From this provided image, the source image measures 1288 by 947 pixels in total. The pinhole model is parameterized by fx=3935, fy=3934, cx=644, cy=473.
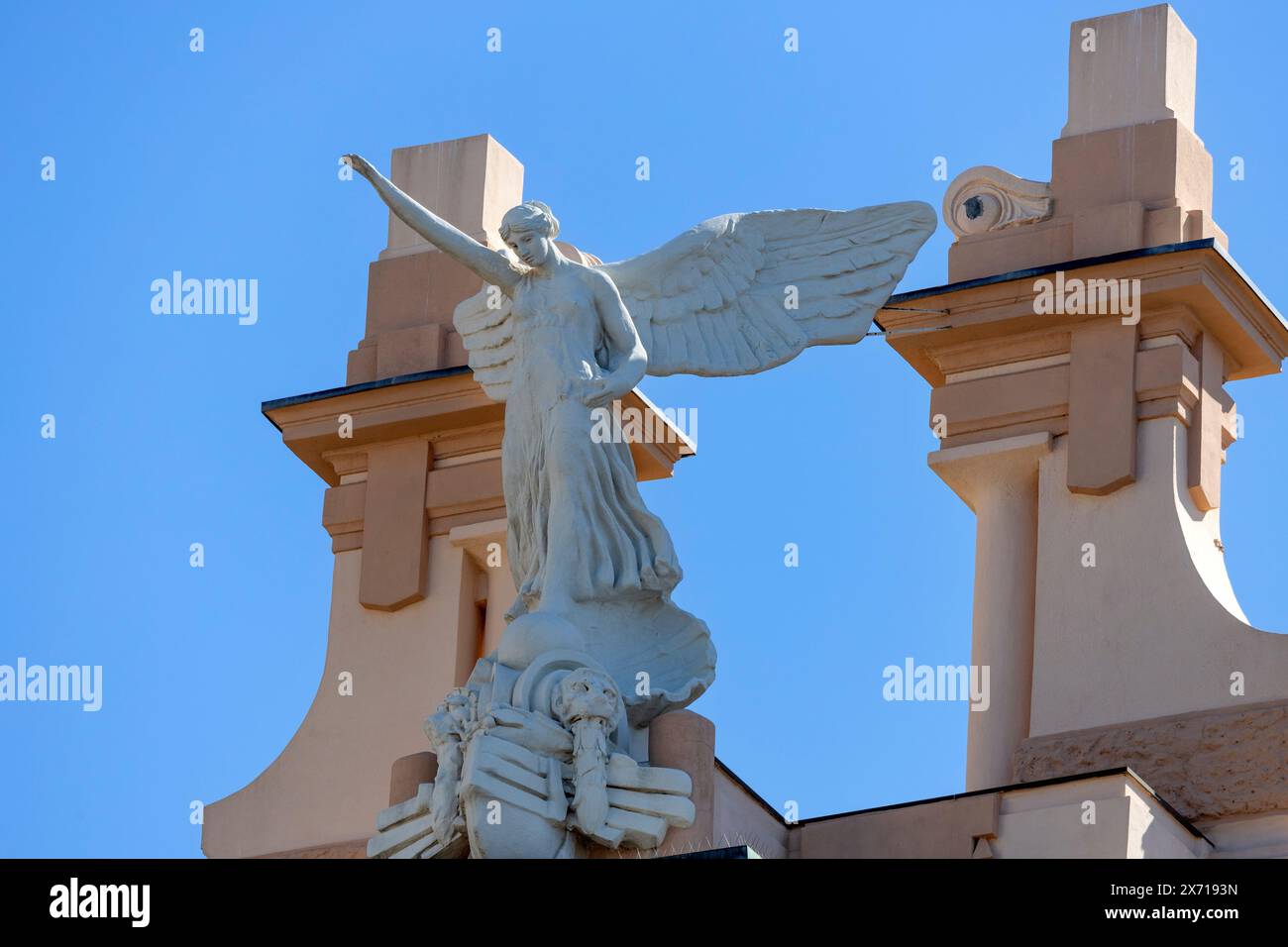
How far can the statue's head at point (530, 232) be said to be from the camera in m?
17.9

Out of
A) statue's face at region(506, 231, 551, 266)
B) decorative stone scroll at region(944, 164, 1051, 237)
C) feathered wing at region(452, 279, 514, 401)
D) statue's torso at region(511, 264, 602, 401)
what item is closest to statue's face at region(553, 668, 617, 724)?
statue's torso at region(511, 264, 602, 401)

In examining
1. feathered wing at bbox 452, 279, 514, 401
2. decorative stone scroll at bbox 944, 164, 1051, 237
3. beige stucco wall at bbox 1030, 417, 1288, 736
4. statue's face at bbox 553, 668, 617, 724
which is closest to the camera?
statue's face at bbox 553, 668, 617, 724

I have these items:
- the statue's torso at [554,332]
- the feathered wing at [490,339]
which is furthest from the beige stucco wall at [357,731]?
the statue's torso at [554,332]

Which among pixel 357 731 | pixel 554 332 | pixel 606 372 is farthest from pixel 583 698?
pixel 357 731

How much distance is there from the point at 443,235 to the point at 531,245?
406mm

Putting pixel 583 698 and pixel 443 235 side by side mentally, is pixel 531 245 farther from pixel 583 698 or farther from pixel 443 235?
pixel 583 698

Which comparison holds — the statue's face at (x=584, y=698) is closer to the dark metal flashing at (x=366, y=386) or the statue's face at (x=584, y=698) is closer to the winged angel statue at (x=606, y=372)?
the winged angel statue at (x=606, y=372)

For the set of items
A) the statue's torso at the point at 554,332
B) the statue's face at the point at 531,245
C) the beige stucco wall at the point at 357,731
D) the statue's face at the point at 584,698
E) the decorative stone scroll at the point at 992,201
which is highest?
the decorative stone scroll at the point at 992,201

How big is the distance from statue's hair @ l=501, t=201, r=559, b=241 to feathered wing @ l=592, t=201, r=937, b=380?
701 mm

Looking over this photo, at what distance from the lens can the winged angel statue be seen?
1742cm

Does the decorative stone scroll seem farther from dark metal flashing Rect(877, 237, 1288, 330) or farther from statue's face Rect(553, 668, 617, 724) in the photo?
statue's face Rect(553, 668, 617, 724)
